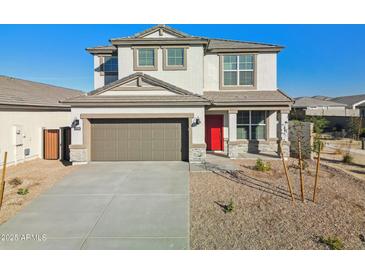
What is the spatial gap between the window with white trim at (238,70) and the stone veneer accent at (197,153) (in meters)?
4.99

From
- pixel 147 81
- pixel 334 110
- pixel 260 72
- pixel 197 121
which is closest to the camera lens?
pixel 197 121

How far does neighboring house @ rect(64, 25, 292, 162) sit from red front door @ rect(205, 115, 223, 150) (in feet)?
0.21

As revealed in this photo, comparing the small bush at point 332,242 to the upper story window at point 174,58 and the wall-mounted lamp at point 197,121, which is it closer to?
the wall-mounted lamp at point 197,121

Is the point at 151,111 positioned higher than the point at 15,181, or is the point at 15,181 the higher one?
the point at 151,111

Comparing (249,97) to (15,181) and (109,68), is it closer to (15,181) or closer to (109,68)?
(109,68)

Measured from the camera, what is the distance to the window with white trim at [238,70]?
577 inches

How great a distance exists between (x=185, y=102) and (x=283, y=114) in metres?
5.66

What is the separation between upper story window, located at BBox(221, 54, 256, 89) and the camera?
48.1 feet

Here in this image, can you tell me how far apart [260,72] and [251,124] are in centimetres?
325

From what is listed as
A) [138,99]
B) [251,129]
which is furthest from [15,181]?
[251,129]

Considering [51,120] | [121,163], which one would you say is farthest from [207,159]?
[51,120]

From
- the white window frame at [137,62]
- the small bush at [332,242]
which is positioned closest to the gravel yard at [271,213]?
the small bush at [332,242]

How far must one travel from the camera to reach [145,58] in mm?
13664

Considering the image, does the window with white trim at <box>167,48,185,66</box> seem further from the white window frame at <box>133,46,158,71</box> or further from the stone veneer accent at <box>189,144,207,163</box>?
the stone veneer accent at <box>189,144,207,163</box>
